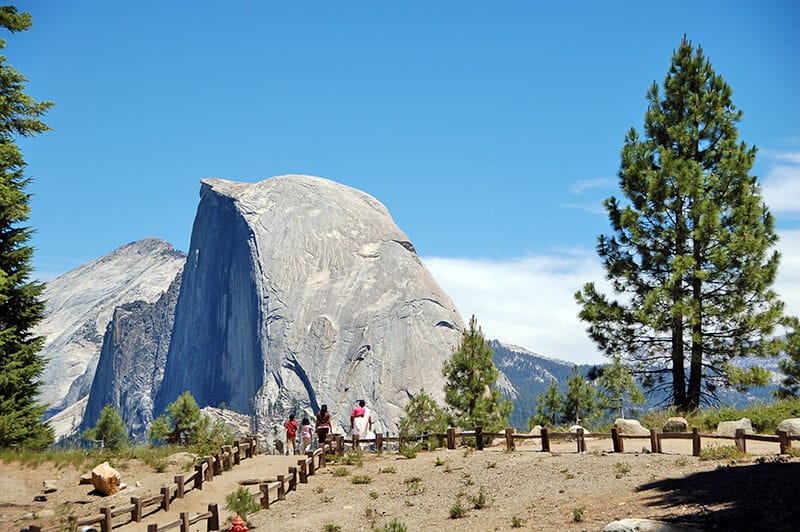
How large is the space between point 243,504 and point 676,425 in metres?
13.5

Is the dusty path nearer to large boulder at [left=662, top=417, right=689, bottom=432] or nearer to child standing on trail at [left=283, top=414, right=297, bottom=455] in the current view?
large boulder at [left=662, top=417, right=689, bottom=432]

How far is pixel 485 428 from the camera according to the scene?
3922cm

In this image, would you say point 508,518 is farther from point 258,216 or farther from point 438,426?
point 258,216

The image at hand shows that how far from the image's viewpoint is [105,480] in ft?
73.0

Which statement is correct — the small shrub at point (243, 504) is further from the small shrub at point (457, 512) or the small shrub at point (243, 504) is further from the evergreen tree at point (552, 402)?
the evergreen tree at point (552, 402)

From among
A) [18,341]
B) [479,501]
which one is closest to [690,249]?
[479,501]

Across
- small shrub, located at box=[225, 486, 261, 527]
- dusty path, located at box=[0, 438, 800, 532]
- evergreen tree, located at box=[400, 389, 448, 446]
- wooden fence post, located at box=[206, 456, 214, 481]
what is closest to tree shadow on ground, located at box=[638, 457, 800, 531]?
dusty path, located at box=[0, 438, 800, 532]

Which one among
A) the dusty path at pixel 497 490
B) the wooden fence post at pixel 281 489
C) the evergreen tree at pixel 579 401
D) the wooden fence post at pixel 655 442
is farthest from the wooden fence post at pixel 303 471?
the evergreen tree at pixel 579 401

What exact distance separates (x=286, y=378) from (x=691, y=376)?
148080mm

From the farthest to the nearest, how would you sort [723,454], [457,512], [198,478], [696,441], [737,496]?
[198,478], [696,441], [723,454], [457,512], [737,496]

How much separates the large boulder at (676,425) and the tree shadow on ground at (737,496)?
21.4 feet

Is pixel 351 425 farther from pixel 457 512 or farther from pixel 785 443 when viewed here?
pixel 785 443

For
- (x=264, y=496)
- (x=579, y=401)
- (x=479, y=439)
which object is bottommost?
(x=264, y=496)

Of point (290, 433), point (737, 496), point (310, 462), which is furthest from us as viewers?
point (290, 433)
